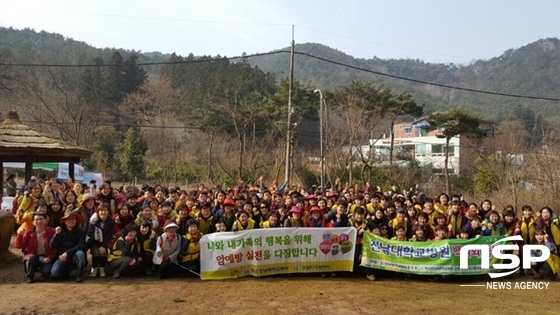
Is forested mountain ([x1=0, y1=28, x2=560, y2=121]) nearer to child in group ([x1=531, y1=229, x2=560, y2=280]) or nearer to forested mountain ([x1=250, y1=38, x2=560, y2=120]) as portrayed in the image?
forested mountain ([x1=250, y1=38, x2=560, y2=120])

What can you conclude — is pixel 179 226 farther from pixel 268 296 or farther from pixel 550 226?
pixel 550 226

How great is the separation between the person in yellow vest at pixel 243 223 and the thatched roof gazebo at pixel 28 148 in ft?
26.2

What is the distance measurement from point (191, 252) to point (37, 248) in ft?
8.49

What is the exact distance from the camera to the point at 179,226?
28.6ft

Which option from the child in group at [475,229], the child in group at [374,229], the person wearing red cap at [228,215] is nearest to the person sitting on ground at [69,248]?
the person wearing red cap at [228,215]

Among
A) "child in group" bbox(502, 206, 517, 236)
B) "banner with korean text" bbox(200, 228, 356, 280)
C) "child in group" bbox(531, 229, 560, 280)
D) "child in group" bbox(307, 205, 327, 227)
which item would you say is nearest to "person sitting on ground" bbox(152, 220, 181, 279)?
"banner with korean text" bbox(200, 228, 356, 280)

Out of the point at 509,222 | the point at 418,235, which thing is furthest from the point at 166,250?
the point at 509,222

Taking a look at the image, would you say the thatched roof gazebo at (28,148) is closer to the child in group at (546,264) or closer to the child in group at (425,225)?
the child in group at (425,225)

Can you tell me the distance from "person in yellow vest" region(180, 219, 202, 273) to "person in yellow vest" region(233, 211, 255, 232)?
74 cm

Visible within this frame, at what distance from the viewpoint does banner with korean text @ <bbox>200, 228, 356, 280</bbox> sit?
27.0ft

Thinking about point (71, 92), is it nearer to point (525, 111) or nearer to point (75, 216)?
point (75, 216)

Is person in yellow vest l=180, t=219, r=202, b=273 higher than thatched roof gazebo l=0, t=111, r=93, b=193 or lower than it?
lower

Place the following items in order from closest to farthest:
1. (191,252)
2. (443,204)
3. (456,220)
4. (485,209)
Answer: (191,252)
(456,220)
(485,209)
(443,204)

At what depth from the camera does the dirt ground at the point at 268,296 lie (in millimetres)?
6562
